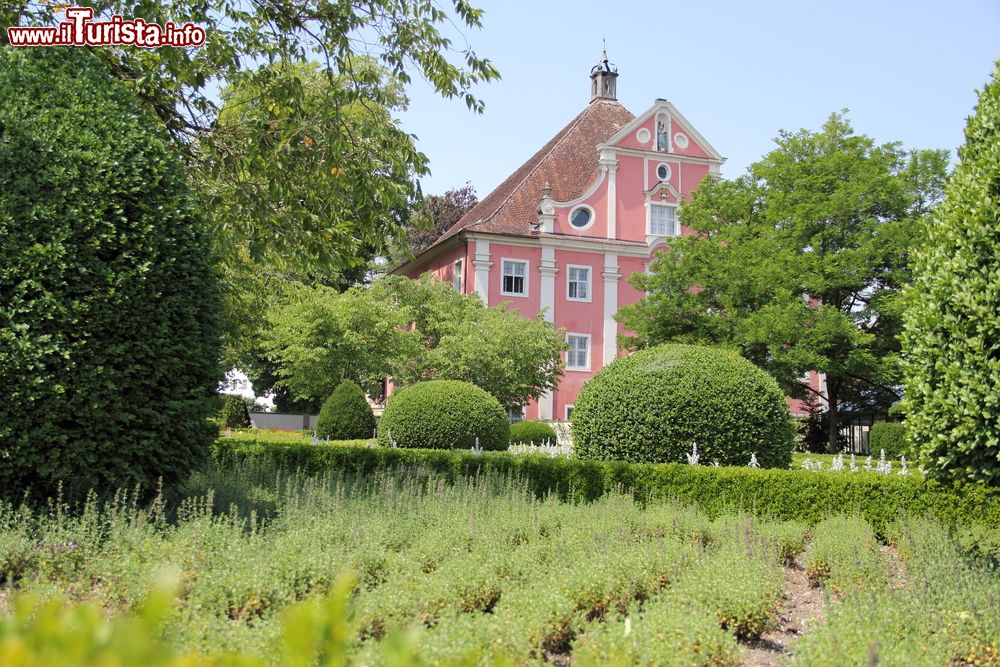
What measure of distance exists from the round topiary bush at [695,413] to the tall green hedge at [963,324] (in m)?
4.14

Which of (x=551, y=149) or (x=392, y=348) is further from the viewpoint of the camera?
(x=551, y=149)

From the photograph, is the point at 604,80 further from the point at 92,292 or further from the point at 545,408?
the point at 92,292

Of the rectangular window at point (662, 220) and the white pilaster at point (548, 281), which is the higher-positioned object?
the rectangular window at point (662, 220)

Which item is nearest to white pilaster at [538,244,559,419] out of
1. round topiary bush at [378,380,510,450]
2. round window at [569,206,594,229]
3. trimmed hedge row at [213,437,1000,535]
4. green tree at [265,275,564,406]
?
round window at [569,206,594,229]

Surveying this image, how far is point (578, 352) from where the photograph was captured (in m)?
35.4

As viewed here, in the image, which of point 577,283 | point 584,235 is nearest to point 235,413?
point 577,283

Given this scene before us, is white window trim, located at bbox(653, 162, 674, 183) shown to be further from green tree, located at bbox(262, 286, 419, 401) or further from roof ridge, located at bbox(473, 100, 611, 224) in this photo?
green tree, located at bbox(262, 286, 419, 401)

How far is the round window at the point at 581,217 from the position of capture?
118ft

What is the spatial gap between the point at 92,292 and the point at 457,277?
2872 cm

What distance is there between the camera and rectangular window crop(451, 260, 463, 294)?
3528 cm

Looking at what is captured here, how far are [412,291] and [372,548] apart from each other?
995 inches

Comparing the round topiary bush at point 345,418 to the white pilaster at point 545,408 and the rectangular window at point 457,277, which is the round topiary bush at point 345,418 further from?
the rectangular window at point 457,277

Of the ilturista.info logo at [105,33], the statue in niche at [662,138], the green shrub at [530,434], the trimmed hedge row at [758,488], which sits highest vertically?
the statue in niche at [662,138]

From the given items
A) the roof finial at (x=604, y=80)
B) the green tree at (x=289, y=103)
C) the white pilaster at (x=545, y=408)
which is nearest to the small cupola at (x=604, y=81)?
the roof finial at (x=604, y=80)
